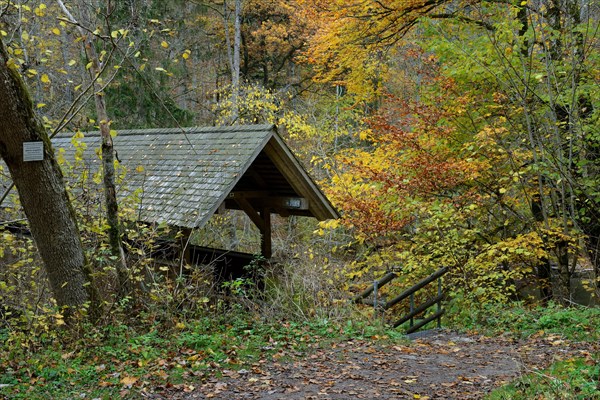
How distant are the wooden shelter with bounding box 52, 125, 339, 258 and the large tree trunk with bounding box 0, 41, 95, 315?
2237 millimetres

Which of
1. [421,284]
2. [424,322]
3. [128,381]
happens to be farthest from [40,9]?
[424,322]

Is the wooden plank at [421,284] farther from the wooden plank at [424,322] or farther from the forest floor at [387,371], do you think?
the forest floor at [387,371]

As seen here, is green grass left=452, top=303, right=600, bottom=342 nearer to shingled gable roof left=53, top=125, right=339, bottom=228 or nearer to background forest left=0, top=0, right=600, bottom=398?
background forest left=0, top=0, right=600, bottom=398

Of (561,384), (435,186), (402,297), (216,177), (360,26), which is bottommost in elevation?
(402,297)

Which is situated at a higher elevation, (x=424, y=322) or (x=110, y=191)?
(x=110, y=191)

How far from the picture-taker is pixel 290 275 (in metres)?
11.1

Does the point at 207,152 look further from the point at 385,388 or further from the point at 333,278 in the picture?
the point at 385,388

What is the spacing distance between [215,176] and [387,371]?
196 inches

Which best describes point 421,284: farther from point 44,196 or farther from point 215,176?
point 44,196

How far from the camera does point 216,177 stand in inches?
404

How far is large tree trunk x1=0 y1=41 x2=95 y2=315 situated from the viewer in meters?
6.42

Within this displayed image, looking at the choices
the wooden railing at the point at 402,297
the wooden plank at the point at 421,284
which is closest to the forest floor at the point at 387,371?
the wooden railing at the point at 402,297

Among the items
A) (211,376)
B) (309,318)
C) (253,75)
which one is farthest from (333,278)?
(253,75)

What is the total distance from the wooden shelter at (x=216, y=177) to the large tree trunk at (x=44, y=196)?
7.34ft
